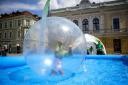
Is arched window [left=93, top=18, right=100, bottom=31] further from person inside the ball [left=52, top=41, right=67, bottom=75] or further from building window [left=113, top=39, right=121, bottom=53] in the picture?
person inside the ball [left=52, top=41, right=67, bottom=75]

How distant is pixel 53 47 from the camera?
4648mm

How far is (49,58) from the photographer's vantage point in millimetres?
4766

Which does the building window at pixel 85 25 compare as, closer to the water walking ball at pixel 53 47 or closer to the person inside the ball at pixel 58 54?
the water walking ball at pixel 53 47

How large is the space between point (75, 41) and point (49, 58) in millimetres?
818

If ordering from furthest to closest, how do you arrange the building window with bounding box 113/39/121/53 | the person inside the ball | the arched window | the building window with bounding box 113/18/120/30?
the arched window → the building window with bounding box 113/18/120/30 → the building window with bounding box 113/39/121/53 → the person inside the ball

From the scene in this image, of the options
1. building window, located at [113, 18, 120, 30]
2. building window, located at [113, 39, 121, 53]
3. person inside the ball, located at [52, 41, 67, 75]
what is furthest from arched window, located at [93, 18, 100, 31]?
person inside the ball, located at [52, 41, 67, 75]

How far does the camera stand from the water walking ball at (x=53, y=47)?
15.5ft

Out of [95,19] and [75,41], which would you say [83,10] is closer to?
[95,19]

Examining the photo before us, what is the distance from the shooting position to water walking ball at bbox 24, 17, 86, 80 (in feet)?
15.5

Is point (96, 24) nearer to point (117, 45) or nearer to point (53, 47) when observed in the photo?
point (117, 45)

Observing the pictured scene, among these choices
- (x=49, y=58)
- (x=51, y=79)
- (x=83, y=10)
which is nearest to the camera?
(x=49, y=58)

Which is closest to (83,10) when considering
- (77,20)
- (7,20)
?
(77,20)

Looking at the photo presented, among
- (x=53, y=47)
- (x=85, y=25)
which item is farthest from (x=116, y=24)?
(x=53, y=47)

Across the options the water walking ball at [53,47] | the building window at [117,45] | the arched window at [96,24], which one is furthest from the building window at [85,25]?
the water walking ball at [53,47]
